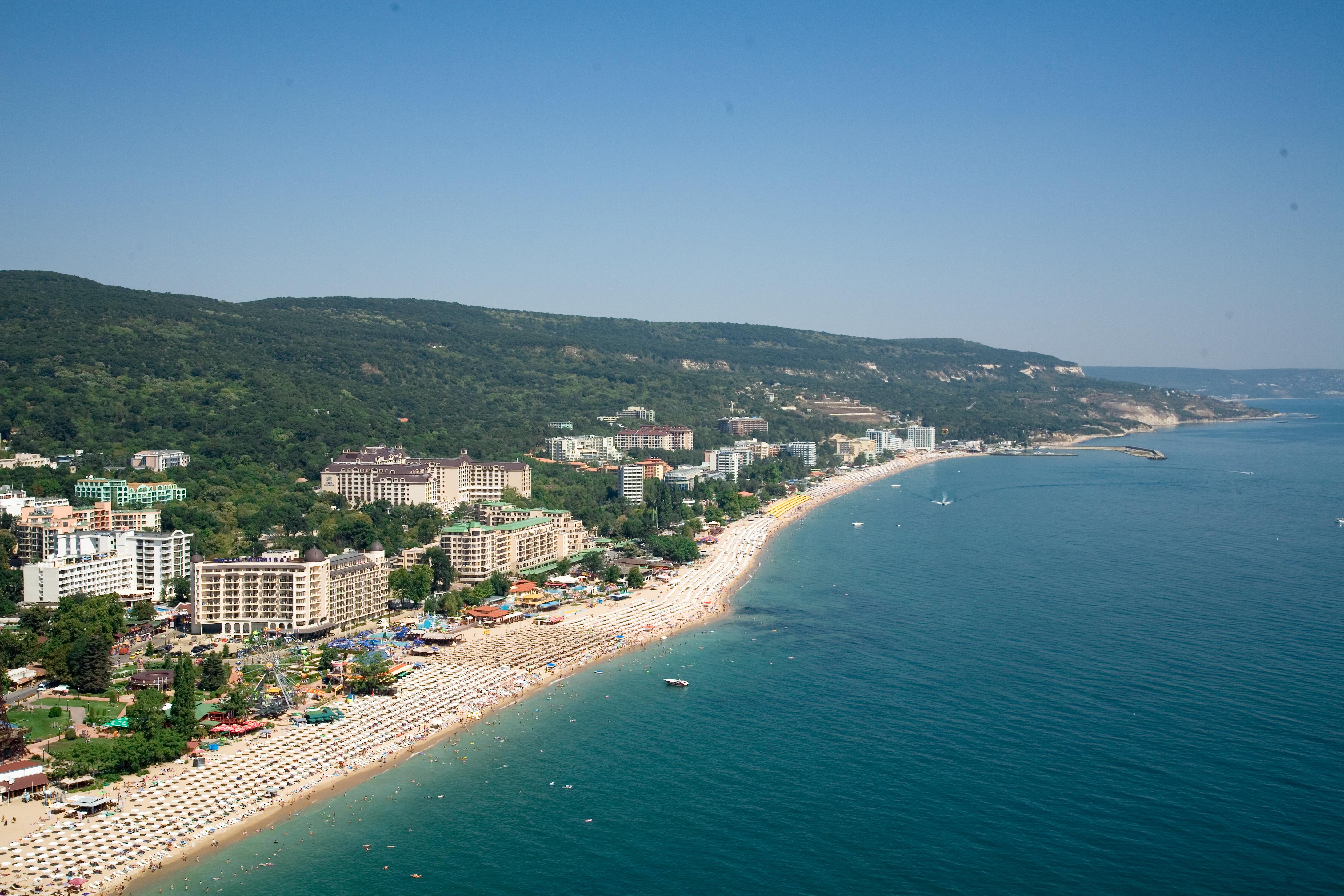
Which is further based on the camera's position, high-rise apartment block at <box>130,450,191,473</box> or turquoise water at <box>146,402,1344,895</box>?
high-rise apartment block at <box>130,450,191,473</box>

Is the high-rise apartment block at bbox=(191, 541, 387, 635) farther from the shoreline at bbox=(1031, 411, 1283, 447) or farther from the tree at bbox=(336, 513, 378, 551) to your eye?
the shoreline at bbox=(1031, 411, 1283, 447)

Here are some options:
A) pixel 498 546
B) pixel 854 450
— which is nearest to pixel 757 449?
pixel 854 450

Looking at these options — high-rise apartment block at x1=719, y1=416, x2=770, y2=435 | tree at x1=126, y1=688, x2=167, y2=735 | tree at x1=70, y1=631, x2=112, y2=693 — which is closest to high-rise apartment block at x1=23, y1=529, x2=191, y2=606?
tree at x1=70, y1=631, x2=112, y2=693

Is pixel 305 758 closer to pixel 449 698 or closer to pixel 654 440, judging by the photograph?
pixel 449 698

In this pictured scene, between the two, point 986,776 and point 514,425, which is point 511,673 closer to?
point 986,776

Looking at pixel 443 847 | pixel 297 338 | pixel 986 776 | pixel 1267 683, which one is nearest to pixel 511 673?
pixel 443 847

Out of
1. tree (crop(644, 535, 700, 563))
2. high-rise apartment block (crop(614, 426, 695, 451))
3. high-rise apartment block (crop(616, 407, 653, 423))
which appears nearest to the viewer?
tree (crop(644, 535, 700, 563))
